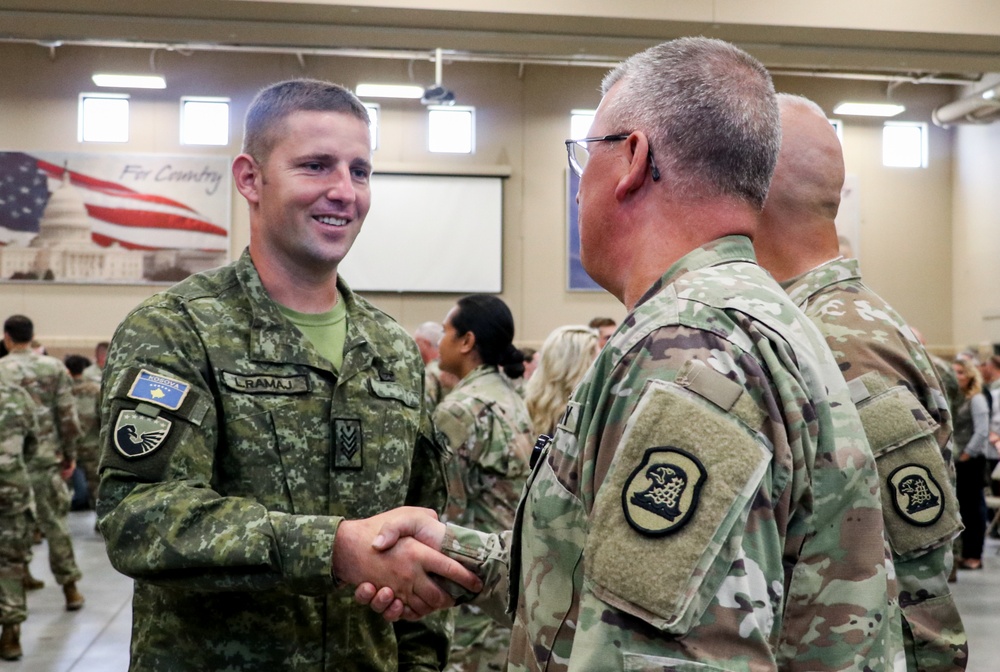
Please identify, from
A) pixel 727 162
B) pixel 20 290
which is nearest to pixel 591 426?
pixel 727 162

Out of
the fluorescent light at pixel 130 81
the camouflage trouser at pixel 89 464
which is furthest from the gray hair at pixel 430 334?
the fluorescent light at pixel 130 81

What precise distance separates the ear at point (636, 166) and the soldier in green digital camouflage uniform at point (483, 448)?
2537 millimetres

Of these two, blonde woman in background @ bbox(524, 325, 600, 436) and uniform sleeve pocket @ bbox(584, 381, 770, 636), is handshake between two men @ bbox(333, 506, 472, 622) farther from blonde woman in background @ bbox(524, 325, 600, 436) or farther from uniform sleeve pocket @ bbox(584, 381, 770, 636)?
blonde woman in background @ bbox(524, 325, 600, 436)

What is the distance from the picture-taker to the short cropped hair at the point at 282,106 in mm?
2268

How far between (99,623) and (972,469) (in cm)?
732

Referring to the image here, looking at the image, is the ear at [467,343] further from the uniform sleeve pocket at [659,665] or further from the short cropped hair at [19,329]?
the short cropped hair at [19,329]

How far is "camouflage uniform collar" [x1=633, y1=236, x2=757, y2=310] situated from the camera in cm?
140

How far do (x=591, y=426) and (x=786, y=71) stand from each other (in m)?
15.8

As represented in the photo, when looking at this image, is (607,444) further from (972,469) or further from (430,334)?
(972,469)

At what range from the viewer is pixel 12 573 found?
6238mm

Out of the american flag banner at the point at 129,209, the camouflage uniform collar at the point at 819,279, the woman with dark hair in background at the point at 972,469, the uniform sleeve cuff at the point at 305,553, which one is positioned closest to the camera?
the uniform sleeve cuff at the point at 305,553

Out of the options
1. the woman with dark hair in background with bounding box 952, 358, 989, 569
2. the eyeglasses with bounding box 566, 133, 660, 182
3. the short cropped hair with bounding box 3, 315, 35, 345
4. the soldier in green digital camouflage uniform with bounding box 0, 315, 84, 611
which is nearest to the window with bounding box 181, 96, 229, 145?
the soldier in green digital camouflage uniform with bounding box 0, 315, 84, 611

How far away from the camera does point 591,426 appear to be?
1293 millimetres

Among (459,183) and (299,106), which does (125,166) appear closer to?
(459,183)
